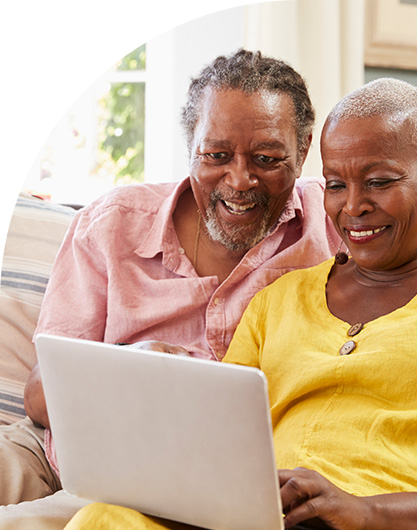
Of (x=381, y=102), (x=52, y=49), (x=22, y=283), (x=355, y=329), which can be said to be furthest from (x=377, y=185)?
(x=52, y=49)

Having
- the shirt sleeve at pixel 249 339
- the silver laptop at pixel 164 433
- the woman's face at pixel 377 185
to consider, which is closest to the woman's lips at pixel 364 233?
the woman's face at pixel 377 185

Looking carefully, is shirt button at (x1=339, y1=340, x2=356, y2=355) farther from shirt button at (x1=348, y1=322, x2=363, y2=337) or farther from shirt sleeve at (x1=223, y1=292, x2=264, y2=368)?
shirt sleeve at (x1=223, y1=292, x2=264, y2=368)

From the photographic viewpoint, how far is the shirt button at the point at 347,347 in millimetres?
1201

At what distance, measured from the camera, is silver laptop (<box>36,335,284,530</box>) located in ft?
2.87

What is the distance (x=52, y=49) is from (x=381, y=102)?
1.53 meters

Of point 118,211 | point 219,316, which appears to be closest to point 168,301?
point 219,316

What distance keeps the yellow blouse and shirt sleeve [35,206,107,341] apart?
434 mm

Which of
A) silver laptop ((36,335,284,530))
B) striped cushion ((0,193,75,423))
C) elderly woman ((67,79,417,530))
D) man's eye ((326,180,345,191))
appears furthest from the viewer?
striped cushion ((0,193,75,423))

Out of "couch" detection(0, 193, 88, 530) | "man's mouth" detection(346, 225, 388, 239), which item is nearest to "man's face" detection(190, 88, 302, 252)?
"man's mouth" detection(346, 225, 388, 239)

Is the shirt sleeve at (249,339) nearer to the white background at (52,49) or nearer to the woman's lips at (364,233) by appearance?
the woman's lips at (364,233)

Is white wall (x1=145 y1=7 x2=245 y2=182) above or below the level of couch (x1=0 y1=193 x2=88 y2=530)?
above

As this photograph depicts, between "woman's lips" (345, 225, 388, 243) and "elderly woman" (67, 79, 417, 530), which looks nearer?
"elderly woman" (67, 79, 417, 530)

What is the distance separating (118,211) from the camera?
1666 millimetres

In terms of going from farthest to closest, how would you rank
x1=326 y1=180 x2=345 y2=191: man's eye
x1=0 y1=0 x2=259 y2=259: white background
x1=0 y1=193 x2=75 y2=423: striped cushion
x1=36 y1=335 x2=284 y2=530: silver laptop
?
x1=0 y1=0 x2=259 y2=259: white background
x1=0 y1=193 x2=75 y2=423: striped cushion
x1=326 y1=180 x2=345 y2=191: man's eye
x1=36 y1=335 x2=284 y2=530: silver laptop
